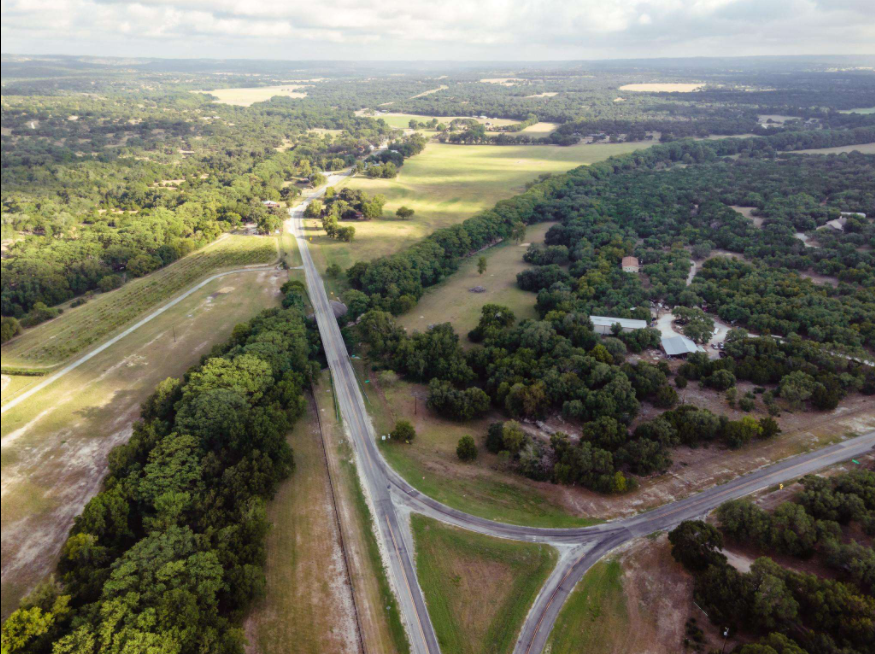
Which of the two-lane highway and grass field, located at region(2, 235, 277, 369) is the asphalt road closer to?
the two-lane highway

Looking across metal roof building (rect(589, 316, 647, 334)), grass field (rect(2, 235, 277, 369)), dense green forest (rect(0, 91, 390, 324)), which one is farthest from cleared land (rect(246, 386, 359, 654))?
metal roof building (rect(589, 316, 647, 334))

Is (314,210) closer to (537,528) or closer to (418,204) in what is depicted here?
(418,204)

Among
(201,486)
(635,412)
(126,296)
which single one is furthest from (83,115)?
(635,412)

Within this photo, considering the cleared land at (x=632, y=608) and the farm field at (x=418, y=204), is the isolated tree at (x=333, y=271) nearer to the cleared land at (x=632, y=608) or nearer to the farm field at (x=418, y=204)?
the farm field at (x=418, y=204)

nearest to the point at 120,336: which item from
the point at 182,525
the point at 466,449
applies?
the point at 182,525

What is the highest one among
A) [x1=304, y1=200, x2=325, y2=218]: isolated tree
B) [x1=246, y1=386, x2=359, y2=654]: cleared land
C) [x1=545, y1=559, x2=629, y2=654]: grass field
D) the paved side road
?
[x1=304, y1=200, x2=325, y2=218]: isolated tree

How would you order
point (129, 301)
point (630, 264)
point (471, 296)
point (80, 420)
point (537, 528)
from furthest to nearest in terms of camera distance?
1. point (630, 264)
2. point (471, 296)
3. point (129, 301)
4. point (80, 420)
5. point (537, 528)
